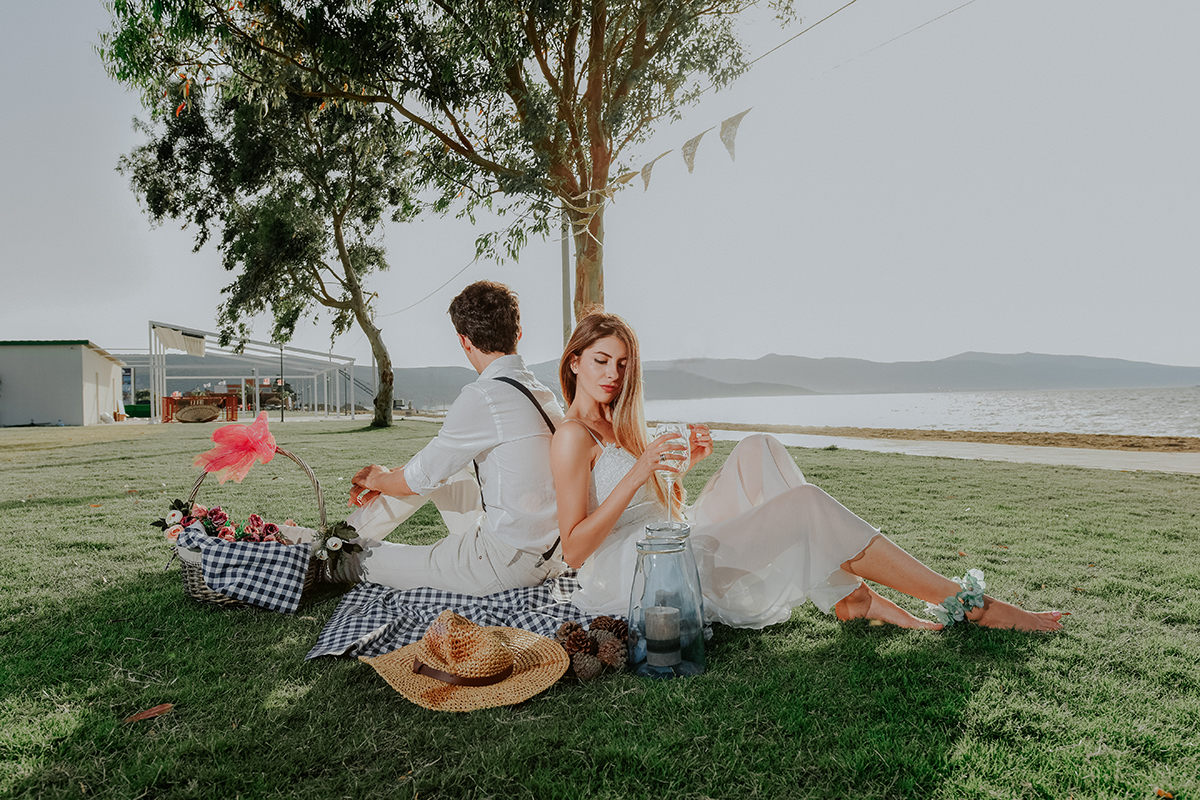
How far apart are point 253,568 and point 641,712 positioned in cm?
168

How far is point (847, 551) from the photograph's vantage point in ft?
7.23

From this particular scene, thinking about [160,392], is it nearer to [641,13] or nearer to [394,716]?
[641,13]

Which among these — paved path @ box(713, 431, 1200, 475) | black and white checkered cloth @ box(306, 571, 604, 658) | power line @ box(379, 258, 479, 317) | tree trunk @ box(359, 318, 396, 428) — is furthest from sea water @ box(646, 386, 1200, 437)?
tree trunk @ box(359, 318, 396, 428)

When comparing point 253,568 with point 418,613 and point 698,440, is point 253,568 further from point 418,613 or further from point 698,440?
point 698,440

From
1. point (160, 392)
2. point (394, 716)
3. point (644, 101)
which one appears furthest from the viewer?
point (160, 392)

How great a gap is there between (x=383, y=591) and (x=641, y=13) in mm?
6861

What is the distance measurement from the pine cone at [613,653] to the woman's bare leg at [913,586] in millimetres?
791

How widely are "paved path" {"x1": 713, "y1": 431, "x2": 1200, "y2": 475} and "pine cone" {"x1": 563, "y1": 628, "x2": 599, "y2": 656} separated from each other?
6.34 meters

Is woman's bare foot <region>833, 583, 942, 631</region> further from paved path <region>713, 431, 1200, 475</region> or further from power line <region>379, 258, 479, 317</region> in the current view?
power line <region>379, 258, 479, 317</region>

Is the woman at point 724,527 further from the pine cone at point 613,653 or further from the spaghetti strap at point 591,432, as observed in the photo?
the pine cone at point 613,653

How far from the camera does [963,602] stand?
233 cm

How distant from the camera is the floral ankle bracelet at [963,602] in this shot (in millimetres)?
2326

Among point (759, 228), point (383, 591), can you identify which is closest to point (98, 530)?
point (383, 591)

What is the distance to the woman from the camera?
86.4 inches
